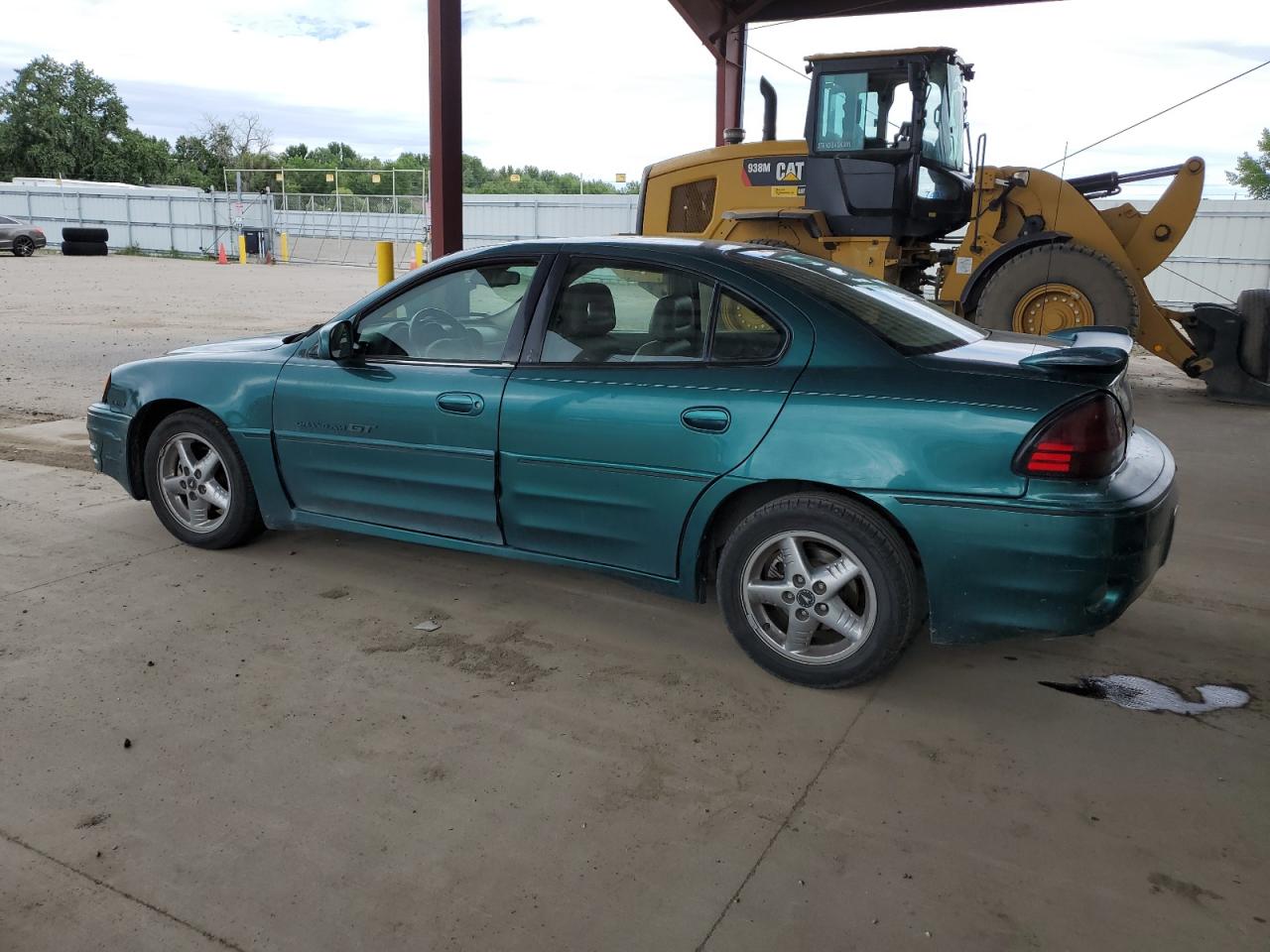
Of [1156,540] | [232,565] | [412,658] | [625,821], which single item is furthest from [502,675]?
[1156,540]

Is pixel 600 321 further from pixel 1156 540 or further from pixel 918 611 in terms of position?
pixel 1156 540

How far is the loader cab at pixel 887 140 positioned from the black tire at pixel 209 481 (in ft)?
24.1

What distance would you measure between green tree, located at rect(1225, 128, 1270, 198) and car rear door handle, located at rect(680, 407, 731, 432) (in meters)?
45.9

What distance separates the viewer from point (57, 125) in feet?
219

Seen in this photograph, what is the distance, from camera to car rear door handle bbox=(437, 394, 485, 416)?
4082 mm

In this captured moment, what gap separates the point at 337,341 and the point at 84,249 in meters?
35.7

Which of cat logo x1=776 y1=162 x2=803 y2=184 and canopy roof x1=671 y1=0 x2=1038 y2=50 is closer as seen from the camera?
cat logo x1=776 y1=162 x2=803 y2=184

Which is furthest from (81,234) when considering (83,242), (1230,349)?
(1230,349)

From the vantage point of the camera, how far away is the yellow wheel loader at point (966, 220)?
9992 mm

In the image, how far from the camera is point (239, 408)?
468 centimetres

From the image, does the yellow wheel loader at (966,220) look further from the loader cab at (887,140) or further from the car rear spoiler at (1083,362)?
the car rear spoiler at (1083,362)

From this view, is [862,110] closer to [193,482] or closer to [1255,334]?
[1255,334]

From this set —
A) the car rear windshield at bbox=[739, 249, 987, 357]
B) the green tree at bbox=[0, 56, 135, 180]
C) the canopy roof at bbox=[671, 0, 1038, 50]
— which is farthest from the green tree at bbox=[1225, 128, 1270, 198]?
the green tree at bbox=[0, 56, 135, 180]

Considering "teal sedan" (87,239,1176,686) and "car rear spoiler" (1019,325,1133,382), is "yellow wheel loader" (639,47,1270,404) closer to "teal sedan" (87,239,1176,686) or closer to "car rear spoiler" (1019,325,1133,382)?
"teal sedan" (87,239,1176,686)
